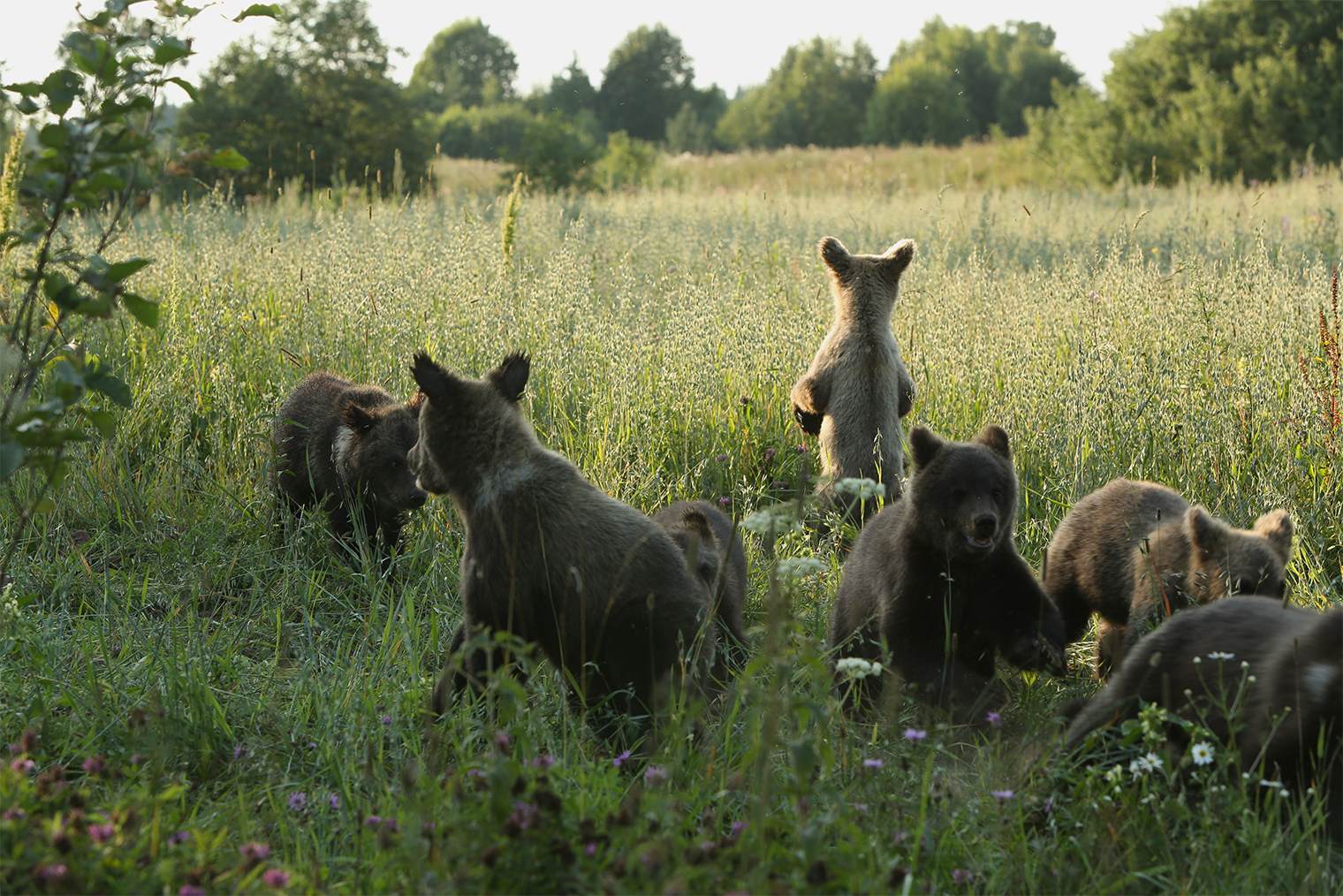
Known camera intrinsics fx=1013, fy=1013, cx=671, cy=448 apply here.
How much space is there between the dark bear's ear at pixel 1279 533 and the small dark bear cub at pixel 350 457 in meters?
3.43

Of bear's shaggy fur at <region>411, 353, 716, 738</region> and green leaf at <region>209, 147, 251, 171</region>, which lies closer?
green leaf at <region>209, 147, 251, 171</region>

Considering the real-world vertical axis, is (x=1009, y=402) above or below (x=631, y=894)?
above

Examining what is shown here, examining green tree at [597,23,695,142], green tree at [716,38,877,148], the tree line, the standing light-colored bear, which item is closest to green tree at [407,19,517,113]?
green tree at [597,23,695,142]

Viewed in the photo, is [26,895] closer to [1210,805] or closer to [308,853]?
[308,853]

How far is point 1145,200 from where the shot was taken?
18.1 m

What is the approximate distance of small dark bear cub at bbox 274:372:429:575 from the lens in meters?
4.77

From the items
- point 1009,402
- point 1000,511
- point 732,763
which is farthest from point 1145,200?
point 732,763

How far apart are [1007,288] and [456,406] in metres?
6.07

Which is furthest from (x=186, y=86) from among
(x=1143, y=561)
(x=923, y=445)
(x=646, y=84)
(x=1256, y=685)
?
(x=646, y=84)

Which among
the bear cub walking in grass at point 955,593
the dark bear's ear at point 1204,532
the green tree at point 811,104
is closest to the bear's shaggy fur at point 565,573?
the bear cub walking in grass at point 955,593

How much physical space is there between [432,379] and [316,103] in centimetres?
2527

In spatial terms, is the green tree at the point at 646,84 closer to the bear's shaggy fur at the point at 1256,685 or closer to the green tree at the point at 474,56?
the green tree at the point at 474,56

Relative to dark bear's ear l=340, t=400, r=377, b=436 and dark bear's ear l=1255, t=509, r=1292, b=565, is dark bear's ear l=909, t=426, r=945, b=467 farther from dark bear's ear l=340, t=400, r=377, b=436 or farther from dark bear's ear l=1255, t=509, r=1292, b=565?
dark bear's ear l=340, t=400, r=377, b=436

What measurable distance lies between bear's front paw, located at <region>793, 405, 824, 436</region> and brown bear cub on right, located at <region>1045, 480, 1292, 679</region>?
1680mm
